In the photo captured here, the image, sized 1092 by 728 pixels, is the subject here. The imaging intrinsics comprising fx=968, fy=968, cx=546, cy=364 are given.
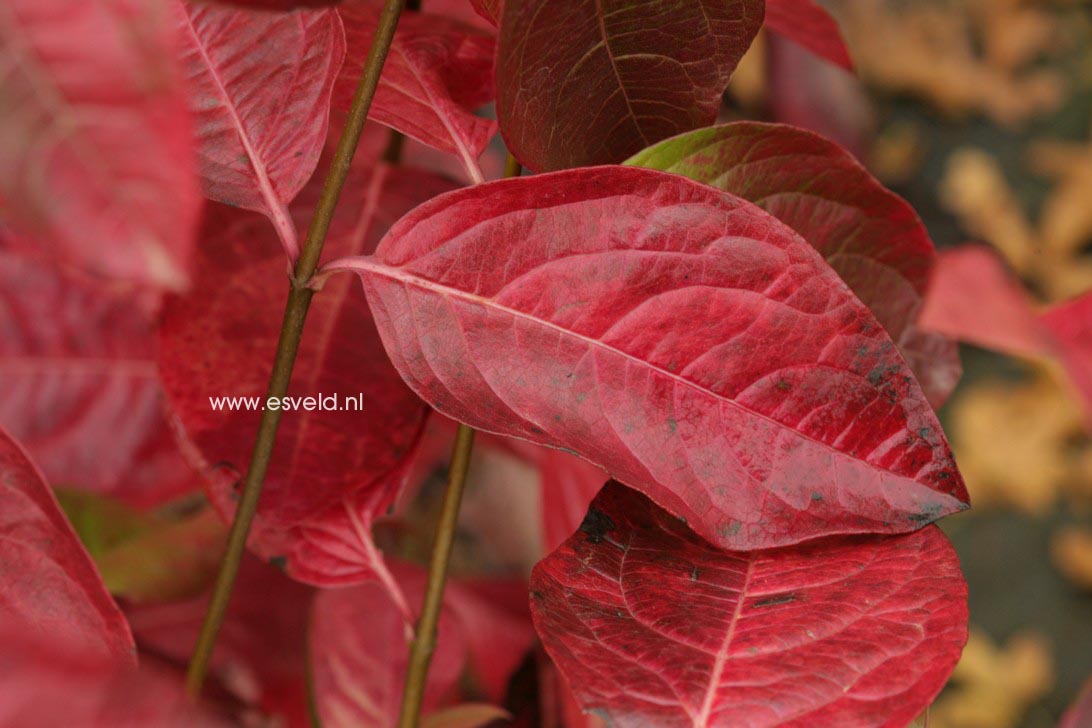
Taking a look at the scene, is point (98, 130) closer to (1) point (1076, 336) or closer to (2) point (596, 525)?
(2) point (596, 525)

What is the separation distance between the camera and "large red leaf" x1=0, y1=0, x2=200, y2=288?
0.65ft

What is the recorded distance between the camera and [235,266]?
468 mm

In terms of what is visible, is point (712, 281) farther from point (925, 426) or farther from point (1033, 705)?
point (1033, 705)

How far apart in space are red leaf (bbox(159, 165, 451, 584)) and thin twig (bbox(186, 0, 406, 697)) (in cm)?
6

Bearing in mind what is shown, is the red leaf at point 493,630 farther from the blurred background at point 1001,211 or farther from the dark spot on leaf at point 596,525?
the blurred background at point 1001,211

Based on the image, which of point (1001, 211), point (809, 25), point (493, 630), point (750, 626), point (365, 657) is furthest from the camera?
point (1001, 211)

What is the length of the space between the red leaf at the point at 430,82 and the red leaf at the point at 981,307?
207mm

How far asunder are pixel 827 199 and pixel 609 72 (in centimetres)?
12

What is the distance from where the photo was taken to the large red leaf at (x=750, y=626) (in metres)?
0.33

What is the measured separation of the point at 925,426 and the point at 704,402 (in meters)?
0.08

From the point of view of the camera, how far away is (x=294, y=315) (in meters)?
0.37

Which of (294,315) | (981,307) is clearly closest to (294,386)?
(294,315)

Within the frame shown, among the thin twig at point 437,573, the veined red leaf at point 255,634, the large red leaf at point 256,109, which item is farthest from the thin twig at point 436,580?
the veined red leaf at point 255,634

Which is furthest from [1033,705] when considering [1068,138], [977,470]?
[1068,138]
